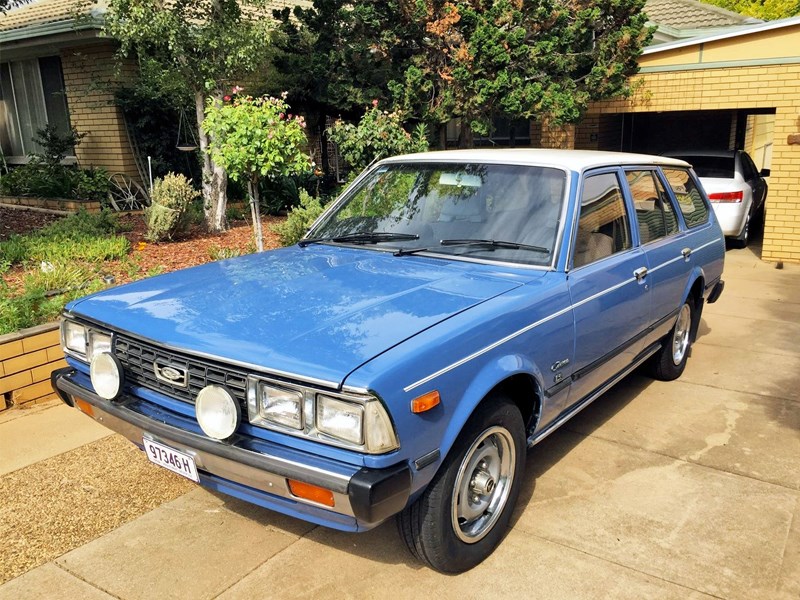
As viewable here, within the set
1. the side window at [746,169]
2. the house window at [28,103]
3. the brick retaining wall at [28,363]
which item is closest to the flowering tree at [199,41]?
the brick retaining wall at [28,363]

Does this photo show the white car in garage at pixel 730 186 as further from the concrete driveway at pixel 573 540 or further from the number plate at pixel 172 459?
the number plate at pixel 172 459

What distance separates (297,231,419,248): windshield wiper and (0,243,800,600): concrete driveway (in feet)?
5.06

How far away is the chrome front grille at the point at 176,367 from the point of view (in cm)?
275

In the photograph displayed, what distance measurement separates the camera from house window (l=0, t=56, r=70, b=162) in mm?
12750

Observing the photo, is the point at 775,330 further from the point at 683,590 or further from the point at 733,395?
the point at 683,590

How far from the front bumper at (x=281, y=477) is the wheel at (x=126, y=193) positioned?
29.6 feet

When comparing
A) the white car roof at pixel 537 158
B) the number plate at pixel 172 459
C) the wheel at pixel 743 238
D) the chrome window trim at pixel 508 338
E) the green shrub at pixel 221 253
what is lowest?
the wheel at pixel 743 238

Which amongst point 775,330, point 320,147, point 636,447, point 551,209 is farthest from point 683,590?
point 320,147

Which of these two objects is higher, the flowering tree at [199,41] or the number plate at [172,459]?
the flowering tree at [199,41]

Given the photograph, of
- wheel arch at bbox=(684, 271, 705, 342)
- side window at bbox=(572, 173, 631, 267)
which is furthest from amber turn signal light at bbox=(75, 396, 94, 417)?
wheel arch at bbox=(684, 271, 705, 342)

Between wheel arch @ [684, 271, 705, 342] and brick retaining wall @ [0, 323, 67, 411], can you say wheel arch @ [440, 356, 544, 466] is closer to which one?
wheel arch @ [684, 271, 705, 342]

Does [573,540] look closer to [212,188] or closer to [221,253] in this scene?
[221,253]

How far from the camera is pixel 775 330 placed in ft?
22.8

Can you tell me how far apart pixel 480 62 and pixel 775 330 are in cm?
505
